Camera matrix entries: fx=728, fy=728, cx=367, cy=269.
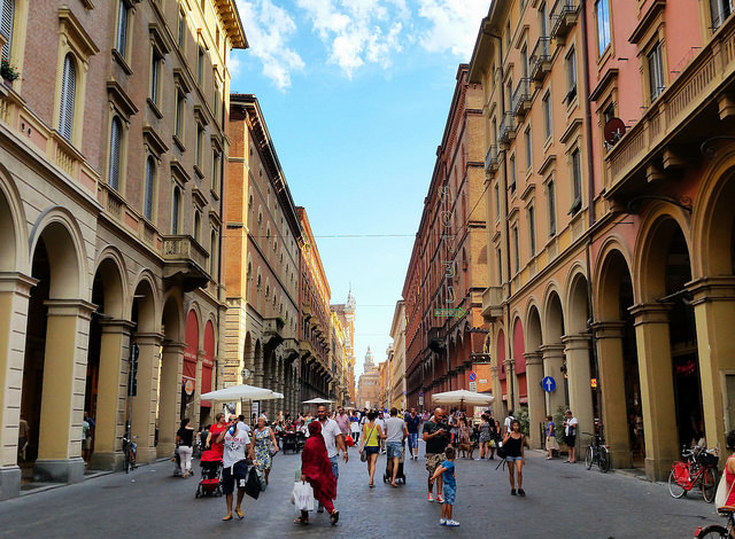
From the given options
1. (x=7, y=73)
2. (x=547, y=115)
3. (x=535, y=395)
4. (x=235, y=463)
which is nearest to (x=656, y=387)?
(x=235, y=463)

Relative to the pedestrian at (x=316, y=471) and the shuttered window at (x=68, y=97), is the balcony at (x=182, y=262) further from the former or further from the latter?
the pedestrian at (x=316, y=471)

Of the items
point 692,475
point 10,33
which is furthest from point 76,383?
point 692,475

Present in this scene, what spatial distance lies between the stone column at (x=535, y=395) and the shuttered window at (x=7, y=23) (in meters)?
21.1

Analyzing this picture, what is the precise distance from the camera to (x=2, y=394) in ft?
45.1

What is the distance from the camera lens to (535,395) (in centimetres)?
2797

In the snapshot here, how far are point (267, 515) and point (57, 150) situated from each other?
30.3 ft

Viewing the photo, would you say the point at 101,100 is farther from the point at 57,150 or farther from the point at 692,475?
the point at 692,475

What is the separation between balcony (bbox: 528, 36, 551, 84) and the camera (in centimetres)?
2569

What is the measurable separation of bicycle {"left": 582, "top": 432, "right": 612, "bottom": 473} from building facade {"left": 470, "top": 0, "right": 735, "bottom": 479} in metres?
0.38

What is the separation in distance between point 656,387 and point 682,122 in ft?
22.3

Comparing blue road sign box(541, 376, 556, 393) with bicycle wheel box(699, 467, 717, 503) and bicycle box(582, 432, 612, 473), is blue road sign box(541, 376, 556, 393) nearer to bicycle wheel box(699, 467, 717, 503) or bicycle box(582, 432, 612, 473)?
bicycle box(582, 432, 612, 473)

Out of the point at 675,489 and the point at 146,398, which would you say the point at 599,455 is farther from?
the point at 146,398

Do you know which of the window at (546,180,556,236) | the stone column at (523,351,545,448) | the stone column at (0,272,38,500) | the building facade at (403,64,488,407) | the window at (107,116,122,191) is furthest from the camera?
the building facade at (403,64,488,407)

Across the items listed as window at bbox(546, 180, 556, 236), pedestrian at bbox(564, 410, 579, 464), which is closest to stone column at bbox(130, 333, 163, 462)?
pedestrian at bbox(564, 410, 579, 464)
